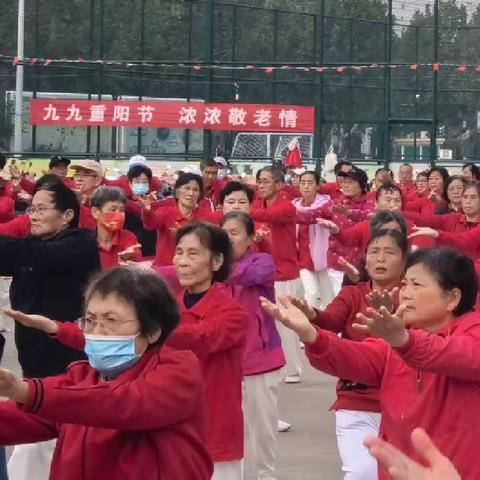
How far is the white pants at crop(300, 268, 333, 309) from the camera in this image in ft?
43.7

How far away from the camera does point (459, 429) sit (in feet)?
13.8

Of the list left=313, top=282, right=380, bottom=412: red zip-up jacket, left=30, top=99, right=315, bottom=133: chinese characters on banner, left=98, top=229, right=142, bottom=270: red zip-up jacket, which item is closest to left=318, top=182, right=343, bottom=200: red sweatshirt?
left=30, top=99, right=315, bottom=133: chinese characters on banner

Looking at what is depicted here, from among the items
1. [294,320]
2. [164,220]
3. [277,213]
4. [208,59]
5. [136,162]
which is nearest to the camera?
[294,320]

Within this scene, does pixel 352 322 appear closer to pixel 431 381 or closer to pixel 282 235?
pixel 431 381

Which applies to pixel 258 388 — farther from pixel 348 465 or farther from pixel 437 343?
pixel 437 343

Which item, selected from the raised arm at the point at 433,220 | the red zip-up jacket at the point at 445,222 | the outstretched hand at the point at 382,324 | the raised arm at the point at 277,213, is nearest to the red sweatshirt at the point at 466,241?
the red zip-up jacket at the point at 445,222

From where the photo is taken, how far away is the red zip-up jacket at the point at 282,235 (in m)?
11.7

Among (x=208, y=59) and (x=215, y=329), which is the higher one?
(x=208, y=59)

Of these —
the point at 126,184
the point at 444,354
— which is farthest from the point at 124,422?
the point at 126,184

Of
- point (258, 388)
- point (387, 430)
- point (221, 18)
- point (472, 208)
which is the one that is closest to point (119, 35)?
point (221, 18)

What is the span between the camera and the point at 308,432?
9.10m

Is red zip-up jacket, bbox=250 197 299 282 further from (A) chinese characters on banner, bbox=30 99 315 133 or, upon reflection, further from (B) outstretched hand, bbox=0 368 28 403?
(A) chinese characters on banner, bbox=30 99 315 133

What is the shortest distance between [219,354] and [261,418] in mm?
1970

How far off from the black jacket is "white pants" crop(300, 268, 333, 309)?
699 cm
